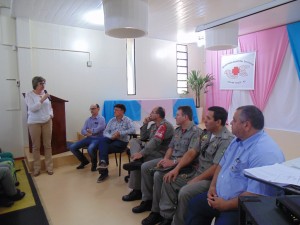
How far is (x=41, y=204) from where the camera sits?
8.17 feet

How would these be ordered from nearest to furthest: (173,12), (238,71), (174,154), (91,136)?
1. (174,154)
2. (91,136)
3. (173,12)
4. (238,71)

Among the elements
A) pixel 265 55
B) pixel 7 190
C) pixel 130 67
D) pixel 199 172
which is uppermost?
pixel 265 55

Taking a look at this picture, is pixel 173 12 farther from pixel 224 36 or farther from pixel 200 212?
pixel 200 212

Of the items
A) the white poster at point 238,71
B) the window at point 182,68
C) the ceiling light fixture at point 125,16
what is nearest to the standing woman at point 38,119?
the ceiling light fixture at point 125,16

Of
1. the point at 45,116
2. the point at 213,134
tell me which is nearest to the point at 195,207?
the point at 213,134

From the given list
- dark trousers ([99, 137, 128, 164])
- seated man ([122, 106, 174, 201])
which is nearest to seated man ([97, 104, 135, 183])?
dark trousers ([99, 137, 128, 164])

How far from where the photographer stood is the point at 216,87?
657 cm

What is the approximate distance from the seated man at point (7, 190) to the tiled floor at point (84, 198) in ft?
0.96

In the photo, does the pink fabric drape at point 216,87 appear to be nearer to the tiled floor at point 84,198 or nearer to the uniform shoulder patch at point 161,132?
the tiled floor at point 84,198

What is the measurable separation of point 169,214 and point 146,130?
3.97 ft

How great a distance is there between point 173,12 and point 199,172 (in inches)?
113

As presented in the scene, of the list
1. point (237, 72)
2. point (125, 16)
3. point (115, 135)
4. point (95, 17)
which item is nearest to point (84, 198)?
point (115, 135)

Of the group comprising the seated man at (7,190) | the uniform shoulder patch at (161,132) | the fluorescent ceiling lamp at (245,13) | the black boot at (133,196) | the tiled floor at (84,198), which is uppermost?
the fluorescent ceiling lamp at (245,13)

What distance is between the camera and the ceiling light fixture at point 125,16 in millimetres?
2717
